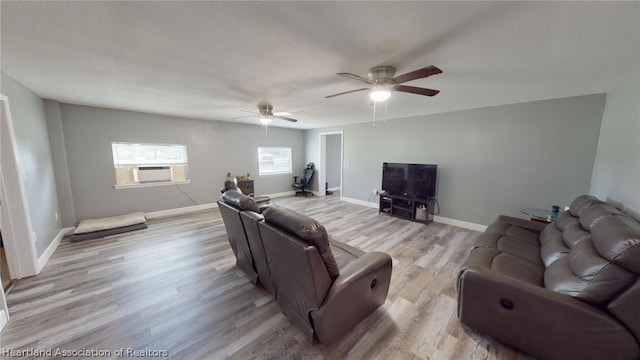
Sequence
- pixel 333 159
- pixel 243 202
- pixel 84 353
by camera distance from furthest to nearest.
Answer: pixel 333 159, pixel 243 202, pixel 84 353

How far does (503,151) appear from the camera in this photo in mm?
3617

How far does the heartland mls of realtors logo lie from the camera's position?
1521mm

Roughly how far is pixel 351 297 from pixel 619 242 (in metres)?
1.66

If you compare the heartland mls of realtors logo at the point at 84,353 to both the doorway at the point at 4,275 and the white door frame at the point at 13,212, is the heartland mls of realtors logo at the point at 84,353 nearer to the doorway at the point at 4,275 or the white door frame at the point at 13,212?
the doorway at the point at 4,275

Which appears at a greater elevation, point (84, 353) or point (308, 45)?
point (308, 45)

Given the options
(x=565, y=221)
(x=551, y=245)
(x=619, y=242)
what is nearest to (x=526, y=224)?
(x=565, y=221)

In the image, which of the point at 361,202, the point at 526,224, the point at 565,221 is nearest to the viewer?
the point at 565,221

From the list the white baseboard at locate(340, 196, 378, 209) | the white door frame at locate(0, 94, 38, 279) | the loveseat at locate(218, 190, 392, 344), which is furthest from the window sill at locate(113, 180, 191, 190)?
the white baseboard at locate(340, 196, 378, 209)

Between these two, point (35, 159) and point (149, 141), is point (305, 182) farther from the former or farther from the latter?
point (35, 159)

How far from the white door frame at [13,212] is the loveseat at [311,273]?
2572mm

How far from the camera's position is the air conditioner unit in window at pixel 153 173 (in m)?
4.52

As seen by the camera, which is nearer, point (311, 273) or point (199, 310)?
point (311, 273)

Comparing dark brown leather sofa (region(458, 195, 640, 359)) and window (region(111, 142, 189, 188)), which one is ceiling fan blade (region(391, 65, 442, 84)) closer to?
dark brown leather sofa (region(458, 195, 640, 359))

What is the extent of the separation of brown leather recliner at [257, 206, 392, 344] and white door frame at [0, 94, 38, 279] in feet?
9.67
